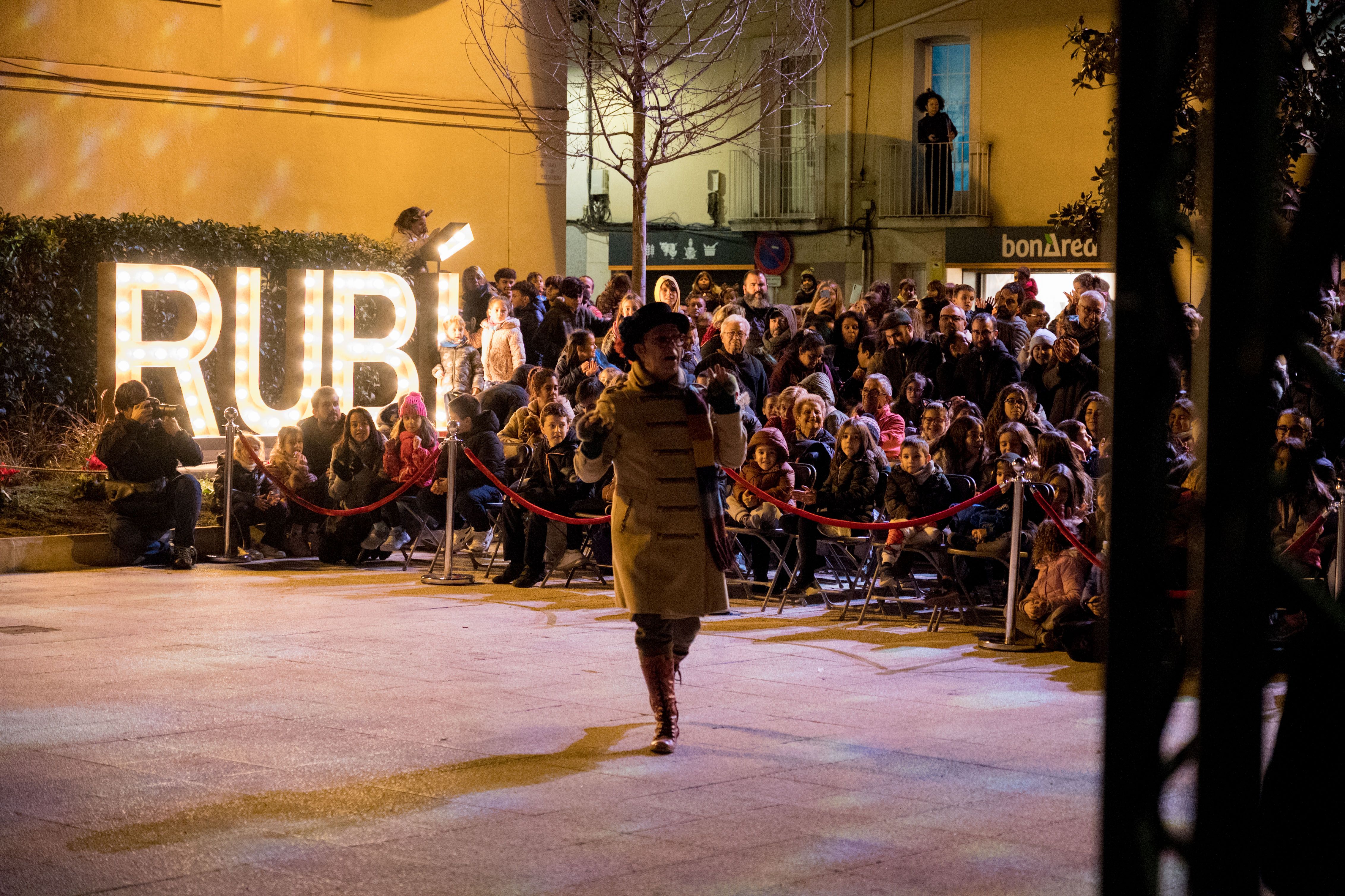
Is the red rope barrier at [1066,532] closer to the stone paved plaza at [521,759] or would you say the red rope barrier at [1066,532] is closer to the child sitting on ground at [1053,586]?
the child sitting on ground at [1053,586]

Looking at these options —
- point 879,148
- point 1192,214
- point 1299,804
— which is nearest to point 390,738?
point 1299,804

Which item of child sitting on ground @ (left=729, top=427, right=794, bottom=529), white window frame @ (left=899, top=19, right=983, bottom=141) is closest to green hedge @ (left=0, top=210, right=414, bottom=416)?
child sitting on ground @ (left=729, top=427, right=794, bottom=529)

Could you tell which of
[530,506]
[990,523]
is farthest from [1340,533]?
[530,506]

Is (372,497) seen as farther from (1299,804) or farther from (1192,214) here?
(1299,804)

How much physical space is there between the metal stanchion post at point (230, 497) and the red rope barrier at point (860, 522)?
194 inches

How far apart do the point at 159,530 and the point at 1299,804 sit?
12.3 m

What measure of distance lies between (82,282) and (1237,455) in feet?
54.4

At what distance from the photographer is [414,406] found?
1438 centimetres

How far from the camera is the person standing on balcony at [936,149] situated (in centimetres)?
2844

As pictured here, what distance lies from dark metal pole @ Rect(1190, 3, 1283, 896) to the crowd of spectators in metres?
6.62

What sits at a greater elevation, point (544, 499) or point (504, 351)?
point (504, 351)

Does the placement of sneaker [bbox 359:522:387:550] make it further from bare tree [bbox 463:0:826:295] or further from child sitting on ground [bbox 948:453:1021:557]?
child sitting on ground [bbox 948:453:1021:557]

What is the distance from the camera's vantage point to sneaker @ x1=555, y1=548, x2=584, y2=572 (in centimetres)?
1330

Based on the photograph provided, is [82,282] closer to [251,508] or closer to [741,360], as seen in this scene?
[251,508]
